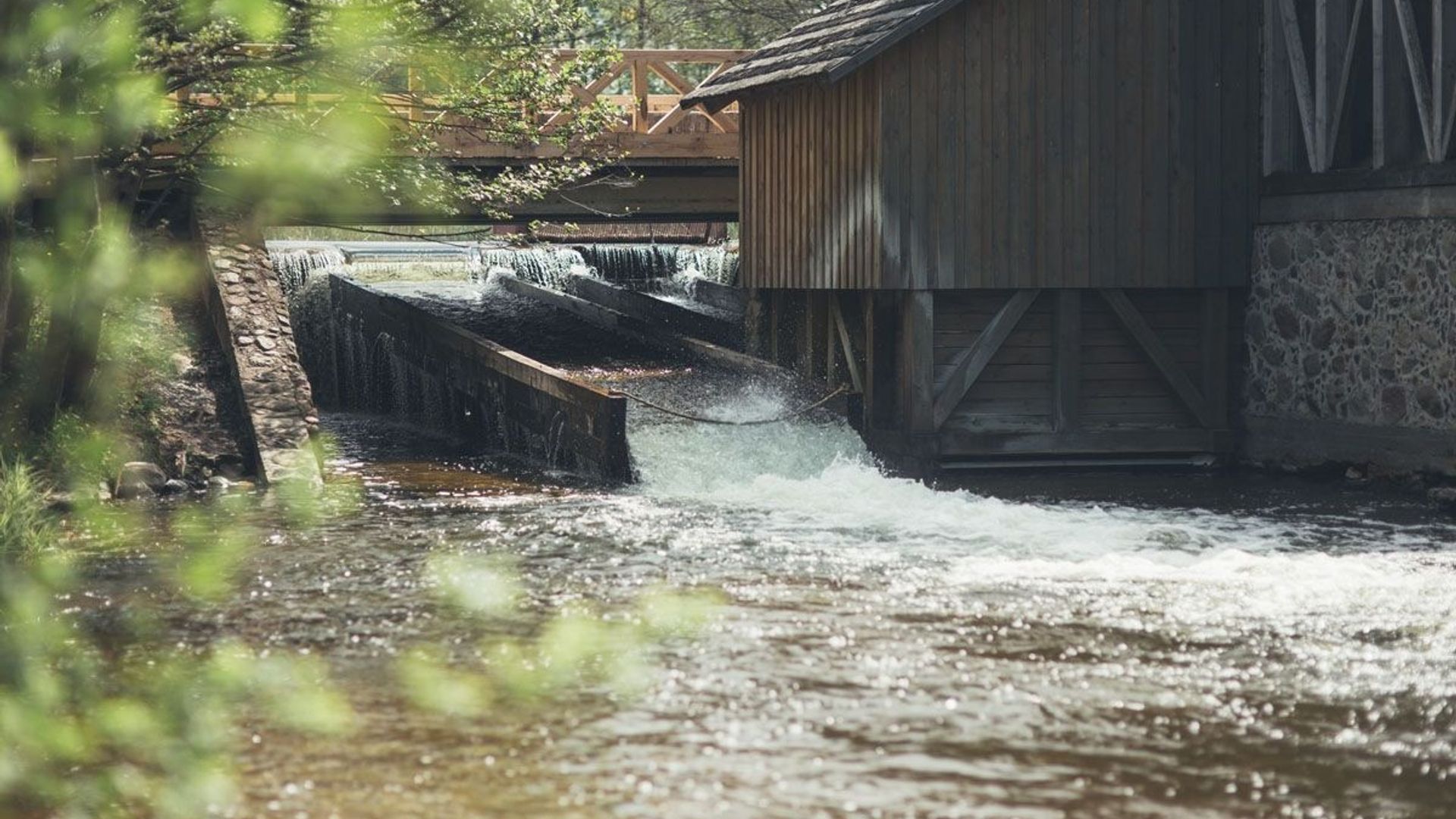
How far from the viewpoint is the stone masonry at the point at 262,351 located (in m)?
13.3

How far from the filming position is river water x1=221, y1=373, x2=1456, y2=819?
558 cm

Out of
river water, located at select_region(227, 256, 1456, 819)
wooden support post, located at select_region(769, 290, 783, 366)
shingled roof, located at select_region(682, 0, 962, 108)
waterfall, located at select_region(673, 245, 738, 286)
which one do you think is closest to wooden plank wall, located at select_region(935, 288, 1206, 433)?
river water, located at select_region(227, 256, 1456, 819)

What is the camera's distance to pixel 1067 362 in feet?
48.0

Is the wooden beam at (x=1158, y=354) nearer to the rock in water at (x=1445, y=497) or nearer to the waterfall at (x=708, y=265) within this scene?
the rock in water at (x=1445, y=497)

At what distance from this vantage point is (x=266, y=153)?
179 inches

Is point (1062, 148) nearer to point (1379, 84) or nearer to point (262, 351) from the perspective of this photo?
point (1379, 84)

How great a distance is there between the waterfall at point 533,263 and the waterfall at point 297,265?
1.85 metres

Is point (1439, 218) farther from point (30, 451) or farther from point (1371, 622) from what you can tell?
point (30, 451)

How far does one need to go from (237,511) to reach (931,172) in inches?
234

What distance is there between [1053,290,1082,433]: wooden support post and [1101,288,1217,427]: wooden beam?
32cm

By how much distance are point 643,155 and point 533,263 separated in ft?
15.3

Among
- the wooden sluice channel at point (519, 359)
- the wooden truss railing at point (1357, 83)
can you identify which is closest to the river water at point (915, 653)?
the wooden sluice channel at point (519, 359)

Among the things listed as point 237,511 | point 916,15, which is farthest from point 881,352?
point 237,511

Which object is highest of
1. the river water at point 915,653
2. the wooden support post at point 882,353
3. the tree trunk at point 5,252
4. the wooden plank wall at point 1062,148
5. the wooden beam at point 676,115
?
the wooden beam at point 676,115
